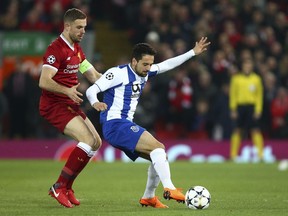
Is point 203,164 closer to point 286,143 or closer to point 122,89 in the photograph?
point 286,143

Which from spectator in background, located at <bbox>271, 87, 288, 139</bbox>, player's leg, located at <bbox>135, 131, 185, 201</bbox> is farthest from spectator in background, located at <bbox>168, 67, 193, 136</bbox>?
player's leg, located at <bbox>135, 131, 185, 201</bbox>

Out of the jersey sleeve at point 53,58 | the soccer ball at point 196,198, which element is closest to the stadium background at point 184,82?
the jersey sleeve at point 53,58

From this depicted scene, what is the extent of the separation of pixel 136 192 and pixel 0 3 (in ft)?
43.0

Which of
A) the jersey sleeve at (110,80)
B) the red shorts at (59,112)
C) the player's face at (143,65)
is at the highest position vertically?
the player's face at (143,65)

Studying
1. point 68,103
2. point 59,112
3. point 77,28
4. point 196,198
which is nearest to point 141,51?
point 77,28

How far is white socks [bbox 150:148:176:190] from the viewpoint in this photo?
10.0m

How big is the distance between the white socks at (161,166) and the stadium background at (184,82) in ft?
34.8

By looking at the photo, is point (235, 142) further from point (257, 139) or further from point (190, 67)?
point (190, 67)

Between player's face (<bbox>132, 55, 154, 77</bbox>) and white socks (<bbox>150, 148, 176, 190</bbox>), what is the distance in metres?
1.05

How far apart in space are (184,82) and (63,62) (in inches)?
428

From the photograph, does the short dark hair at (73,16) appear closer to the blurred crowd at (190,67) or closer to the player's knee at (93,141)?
the player's knee at (93,141)

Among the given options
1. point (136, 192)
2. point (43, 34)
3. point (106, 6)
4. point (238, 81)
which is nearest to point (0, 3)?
point (106, 6)

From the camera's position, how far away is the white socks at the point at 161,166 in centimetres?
1001

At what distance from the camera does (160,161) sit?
397 inches
